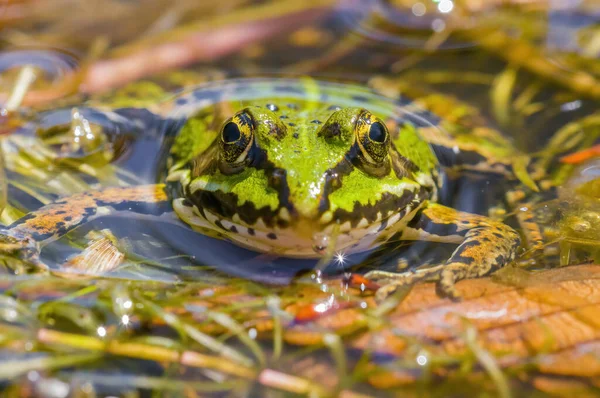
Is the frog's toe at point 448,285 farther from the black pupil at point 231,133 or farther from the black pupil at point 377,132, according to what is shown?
the black pupil at point 231,133

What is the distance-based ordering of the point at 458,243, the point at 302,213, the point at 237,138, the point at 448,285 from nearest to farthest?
the point at 302,213 → the point at 448,285 → the point at 237,138 → the point at 458,243

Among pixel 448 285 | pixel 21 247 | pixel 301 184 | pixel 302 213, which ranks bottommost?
pixel 21 247

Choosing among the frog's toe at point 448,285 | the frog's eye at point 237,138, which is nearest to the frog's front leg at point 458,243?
the frog's toe at point 448,285

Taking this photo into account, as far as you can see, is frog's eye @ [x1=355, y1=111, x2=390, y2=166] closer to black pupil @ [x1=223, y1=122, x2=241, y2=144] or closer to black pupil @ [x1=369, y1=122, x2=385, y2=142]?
black pupil @ [x1=369, y1=122, x2=385, y2=142]

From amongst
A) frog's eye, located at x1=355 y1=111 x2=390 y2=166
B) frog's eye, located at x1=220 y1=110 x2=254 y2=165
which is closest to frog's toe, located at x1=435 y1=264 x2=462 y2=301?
frog's eye, located at x1=355 y1=111 x2=390 y2=166

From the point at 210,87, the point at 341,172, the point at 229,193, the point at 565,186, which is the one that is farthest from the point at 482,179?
the point at 210,87

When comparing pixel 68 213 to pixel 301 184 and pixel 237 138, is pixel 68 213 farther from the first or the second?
pixel 301 184

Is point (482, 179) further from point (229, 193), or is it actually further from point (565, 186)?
point (229, 193)

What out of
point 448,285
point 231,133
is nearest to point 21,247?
point 231,133
